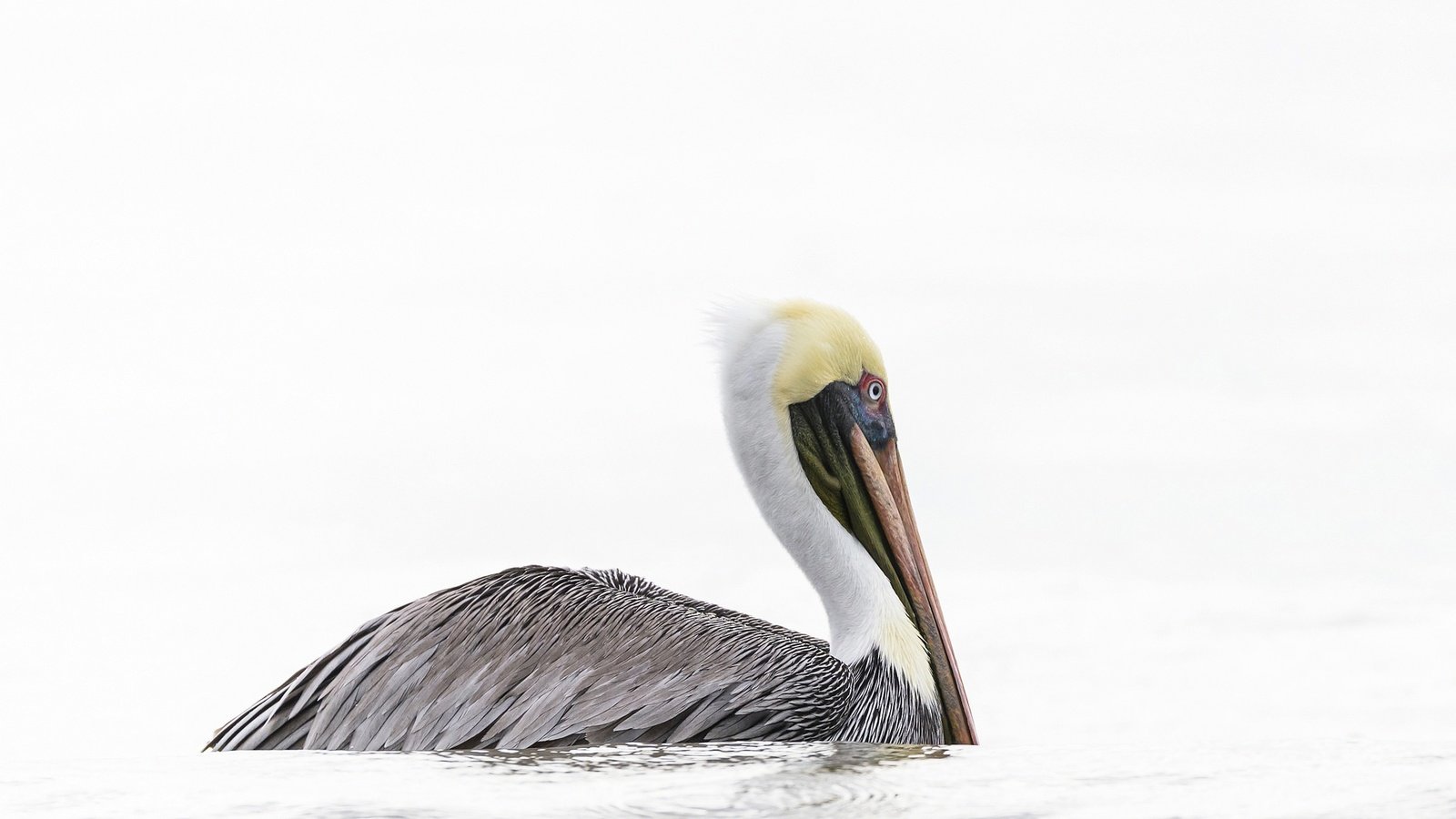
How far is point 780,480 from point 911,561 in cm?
63

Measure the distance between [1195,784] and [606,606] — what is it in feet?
9.16

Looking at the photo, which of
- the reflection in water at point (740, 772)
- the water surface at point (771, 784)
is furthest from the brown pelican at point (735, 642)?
the water surface at point (771, 784)

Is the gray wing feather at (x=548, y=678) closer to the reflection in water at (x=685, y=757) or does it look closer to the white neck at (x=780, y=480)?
the white neck at (x=780, y=480)

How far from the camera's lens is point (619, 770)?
10.7ft

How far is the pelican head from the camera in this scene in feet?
19.3

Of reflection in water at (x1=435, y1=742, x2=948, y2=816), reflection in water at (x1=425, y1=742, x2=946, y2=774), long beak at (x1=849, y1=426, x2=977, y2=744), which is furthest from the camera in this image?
long beak at (x1=849, y1=426, x2=977, y2=744)

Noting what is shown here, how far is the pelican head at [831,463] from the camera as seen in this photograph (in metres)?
5.88

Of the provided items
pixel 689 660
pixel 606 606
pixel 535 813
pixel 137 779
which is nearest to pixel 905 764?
pixel 535 813

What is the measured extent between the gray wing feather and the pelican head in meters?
0.32

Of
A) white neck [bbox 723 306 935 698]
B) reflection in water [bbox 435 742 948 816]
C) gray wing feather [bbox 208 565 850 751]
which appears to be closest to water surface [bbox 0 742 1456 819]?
reflection in water [bbox 435 742 948 816]

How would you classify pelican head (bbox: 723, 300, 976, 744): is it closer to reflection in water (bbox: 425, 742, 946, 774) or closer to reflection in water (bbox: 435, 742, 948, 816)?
reflection in water (bbox: 435, 742, 948, 816)

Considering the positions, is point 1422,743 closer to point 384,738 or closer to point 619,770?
point 619,770

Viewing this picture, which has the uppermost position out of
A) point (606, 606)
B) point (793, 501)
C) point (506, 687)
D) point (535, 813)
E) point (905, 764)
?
point (793, 501)

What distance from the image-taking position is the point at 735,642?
5422 millimetres
